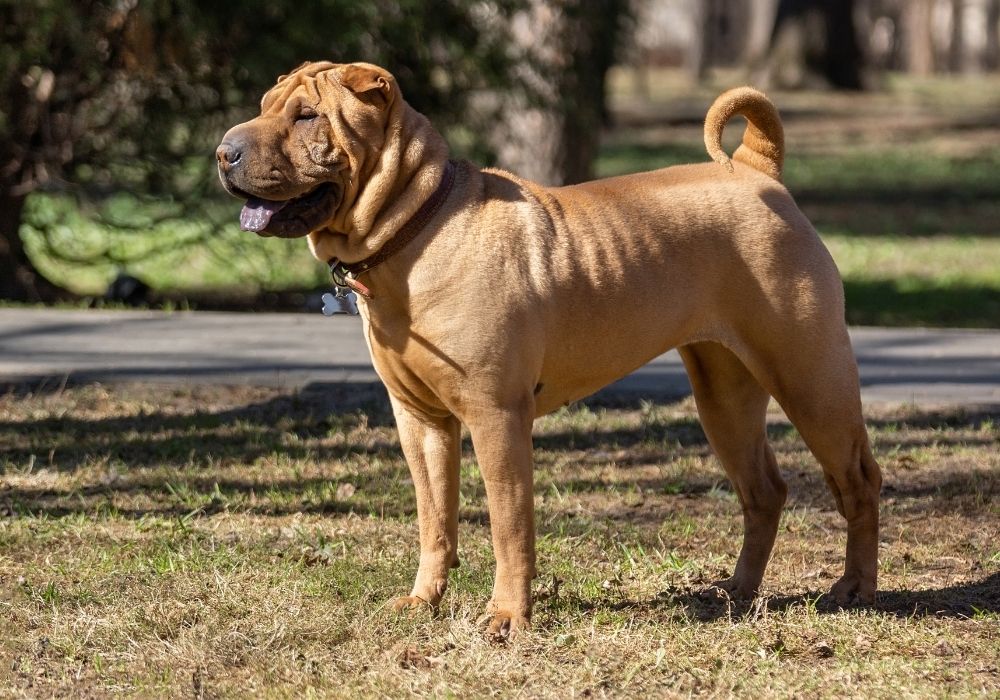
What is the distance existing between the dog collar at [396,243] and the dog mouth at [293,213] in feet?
0.59

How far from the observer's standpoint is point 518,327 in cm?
396

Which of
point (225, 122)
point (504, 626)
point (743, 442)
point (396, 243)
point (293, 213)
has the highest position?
point (293, 213)

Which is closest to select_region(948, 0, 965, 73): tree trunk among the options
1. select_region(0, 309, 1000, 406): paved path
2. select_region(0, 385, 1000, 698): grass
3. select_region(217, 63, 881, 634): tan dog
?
select_region(0, 309, 1000, 406): paved path

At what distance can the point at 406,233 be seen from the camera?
3973 mm

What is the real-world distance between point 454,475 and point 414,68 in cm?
593

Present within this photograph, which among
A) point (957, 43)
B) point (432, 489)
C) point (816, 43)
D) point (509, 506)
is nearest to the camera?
point (509, 506)

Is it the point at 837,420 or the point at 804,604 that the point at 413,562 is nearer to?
the point at 804,604

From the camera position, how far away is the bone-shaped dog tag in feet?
13.7

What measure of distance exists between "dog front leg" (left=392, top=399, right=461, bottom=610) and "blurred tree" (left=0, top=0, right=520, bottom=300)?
5324 mm

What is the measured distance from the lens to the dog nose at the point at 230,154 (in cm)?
380

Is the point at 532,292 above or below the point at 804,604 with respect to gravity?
above

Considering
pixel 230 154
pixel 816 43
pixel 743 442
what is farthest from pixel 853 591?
pixel 816 43

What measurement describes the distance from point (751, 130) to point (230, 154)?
1.78m

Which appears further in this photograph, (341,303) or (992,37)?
(992,37)
